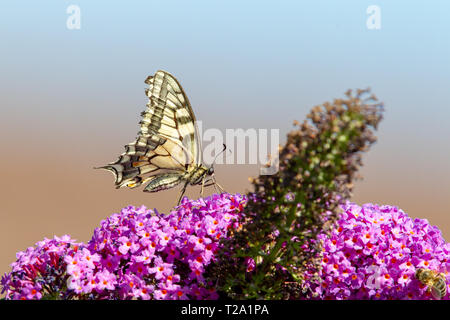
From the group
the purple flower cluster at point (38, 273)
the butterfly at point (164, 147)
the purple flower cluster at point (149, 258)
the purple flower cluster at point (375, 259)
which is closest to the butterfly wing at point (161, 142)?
the butterfly at point (164, 147)

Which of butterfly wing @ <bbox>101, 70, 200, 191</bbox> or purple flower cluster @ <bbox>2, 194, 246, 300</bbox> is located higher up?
butterfly wing @ <bbox>101, 70, 200, 191</bbox>

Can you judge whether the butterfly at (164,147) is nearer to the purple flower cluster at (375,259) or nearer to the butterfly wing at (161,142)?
the butterfly wing at (161,142)

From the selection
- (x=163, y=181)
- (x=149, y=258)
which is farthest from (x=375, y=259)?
(x=163, y=181)

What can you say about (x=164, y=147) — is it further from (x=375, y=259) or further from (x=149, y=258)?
(x=375, y=259)

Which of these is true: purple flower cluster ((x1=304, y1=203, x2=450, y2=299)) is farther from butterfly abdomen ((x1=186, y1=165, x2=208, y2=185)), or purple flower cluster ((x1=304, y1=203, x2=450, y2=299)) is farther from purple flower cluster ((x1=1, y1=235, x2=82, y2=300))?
purple flower cluster ((x1=1, y1=235, x2=82, y2=300))

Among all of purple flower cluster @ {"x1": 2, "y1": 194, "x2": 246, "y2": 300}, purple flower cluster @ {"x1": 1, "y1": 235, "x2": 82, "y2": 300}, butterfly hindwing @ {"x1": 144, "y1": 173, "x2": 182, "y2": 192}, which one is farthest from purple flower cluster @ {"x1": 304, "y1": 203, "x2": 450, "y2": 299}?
purple flower cluster @ {"x1": 1, "y1": 235, "x2": 82, "y2": 300}
